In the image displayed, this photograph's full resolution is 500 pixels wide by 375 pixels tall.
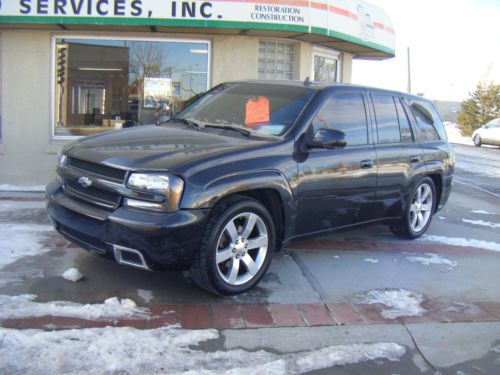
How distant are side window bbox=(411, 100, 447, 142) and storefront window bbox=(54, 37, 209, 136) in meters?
4.09

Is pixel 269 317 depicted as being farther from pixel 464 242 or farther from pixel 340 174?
pixel 464 242

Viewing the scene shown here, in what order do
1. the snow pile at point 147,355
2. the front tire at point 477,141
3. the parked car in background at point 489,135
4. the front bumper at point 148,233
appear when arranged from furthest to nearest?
the front tire at point 477,141 < the parked car in background at point 489,135 < the front bumper at point 148,233 < the snow pile at point 147,355

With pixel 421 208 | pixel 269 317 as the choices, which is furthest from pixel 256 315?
pixel 421 208

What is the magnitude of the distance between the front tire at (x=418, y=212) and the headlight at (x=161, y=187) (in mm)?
3348

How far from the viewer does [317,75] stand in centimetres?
1055

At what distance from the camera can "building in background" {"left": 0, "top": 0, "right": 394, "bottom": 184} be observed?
329 inches

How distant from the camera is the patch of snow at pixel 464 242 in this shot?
6703 mm

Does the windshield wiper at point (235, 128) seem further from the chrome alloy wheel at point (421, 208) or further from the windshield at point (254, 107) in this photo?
the chrome alloy wheel at point (421, 208)

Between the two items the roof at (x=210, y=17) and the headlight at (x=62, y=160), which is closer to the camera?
the headlight at (x=62, y=160)

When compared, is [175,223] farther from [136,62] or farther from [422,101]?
[136,62]

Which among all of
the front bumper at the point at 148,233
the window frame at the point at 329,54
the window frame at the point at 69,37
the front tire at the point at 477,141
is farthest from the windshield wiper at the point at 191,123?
the front tire at the point at 477,141

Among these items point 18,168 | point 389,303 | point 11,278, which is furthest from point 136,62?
point 389,303

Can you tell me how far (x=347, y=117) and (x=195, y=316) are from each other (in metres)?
2.58

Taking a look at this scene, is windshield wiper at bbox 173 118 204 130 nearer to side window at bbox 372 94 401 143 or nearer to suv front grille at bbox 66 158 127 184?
suv front grille at bbox 66 158 127 184
